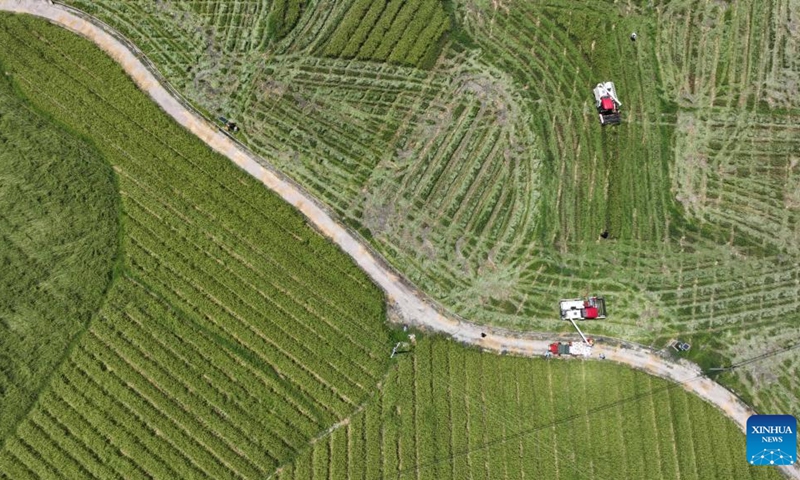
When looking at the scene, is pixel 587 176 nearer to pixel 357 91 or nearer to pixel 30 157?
pixel 357 91

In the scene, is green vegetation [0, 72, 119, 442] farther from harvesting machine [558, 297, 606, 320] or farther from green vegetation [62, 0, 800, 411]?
harvesting machine [558, 297, 606, 320]

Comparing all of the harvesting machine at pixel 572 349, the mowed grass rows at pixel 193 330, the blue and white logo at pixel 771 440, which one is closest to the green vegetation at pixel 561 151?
the blue and white logo at pixel 771 440

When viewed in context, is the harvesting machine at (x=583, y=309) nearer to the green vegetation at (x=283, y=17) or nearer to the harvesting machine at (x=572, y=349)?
the harvesting machine at (x=572, y=349)

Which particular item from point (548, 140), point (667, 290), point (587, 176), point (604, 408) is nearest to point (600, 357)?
point (604, 408)

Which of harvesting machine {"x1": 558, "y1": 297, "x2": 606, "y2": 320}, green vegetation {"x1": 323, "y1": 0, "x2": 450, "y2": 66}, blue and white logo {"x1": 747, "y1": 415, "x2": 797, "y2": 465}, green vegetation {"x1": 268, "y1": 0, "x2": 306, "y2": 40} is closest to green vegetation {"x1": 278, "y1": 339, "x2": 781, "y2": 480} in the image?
blue and white logo {"x1": 747, "y1": 415, "x2": 797, "y2": 465}

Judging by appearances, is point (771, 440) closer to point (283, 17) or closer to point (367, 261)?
point (367, 261)
